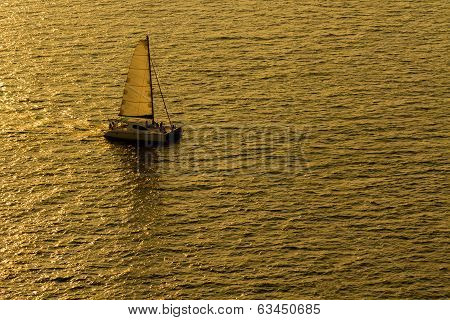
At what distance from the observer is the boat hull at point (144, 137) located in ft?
431

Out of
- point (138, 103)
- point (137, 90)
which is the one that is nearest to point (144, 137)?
point (138, 103)

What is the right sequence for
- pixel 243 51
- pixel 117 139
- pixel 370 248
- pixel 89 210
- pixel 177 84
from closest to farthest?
pixel 370 248 < pixel 89 210 < pixel 117 139 < pixel 177 84 < pixel 243 51

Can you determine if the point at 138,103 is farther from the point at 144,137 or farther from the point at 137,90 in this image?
the point at 144,137

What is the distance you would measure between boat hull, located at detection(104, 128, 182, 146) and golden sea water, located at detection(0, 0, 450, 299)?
52.5 inches

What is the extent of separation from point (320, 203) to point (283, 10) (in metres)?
57.6

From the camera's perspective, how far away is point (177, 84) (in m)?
145

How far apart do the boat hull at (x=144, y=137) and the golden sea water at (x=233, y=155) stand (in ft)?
4.38

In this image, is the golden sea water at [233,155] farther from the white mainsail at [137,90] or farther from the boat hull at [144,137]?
the white mainsail at [137,90]

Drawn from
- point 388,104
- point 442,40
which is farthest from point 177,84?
point 442,40

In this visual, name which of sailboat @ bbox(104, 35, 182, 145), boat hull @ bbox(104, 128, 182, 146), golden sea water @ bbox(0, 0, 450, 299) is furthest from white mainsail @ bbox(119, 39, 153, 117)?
golden sea water @ bbox(0, 0, 450, 299)

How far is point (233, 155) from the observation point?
418 feet

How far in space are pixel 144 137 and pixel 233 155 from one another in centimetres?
1119

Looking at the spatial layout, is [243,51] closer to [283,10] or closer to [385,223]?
[283,10]

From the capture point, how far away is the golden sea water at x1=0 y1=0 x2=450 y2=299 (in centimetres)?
10675
